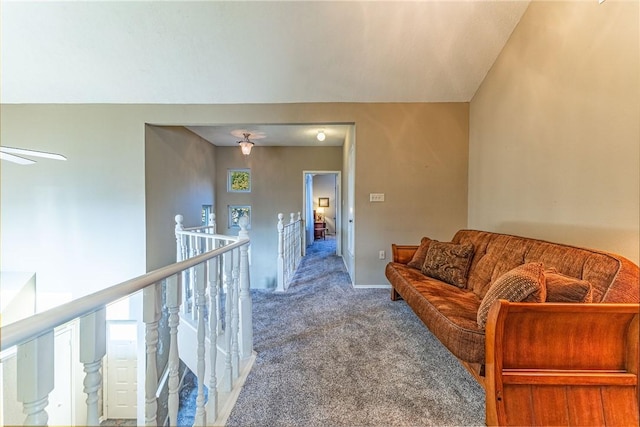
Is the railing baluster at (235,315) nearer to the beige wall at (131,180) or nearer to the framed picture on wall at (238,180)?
the beige wall at (131,180)

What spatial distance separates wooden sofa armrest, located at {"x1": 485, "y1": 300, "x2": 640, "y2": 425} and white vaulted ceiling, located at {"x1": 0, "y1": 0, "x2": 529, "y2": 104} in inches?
102

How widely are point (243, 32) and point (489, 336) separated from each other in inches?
121

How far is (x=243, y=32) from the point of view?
8.35ft

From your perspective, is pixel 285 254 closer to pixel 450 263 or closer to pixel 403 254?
pixel 403 254

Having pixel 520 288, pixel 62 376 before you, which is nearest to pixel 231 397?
pixel 62 376

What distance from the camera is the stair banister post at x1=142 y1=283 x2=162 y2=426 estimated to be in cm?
88

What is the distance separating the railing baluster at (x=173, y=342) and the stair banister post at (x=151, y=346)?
4.0 inches

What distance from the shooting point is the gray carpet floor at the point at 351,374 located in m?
1.33

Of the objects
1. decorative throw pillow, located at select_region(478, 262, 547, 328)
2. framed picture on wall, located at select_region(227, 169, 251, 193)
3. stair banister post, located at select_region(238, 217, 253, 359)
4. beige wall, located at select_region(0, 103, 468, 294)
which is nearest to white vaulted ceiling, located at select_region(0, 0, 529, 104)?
beige wall, located at select_region(0, 103, 468, 294)

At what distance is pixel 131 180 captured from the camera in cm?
347

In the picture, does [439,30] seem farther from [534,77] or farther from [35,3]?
[35,3]

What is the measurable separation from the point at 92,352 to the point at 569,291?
1889 millimetres

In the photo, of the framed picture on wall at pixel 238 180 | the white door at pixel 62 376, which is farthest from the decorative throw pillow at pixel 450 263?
Result: the framed picture on wall at pixel 238 180

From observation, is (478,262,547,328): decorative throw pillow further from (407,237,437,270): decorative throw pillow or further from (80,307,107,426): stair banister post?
(80,307,107,426): stair banister post
